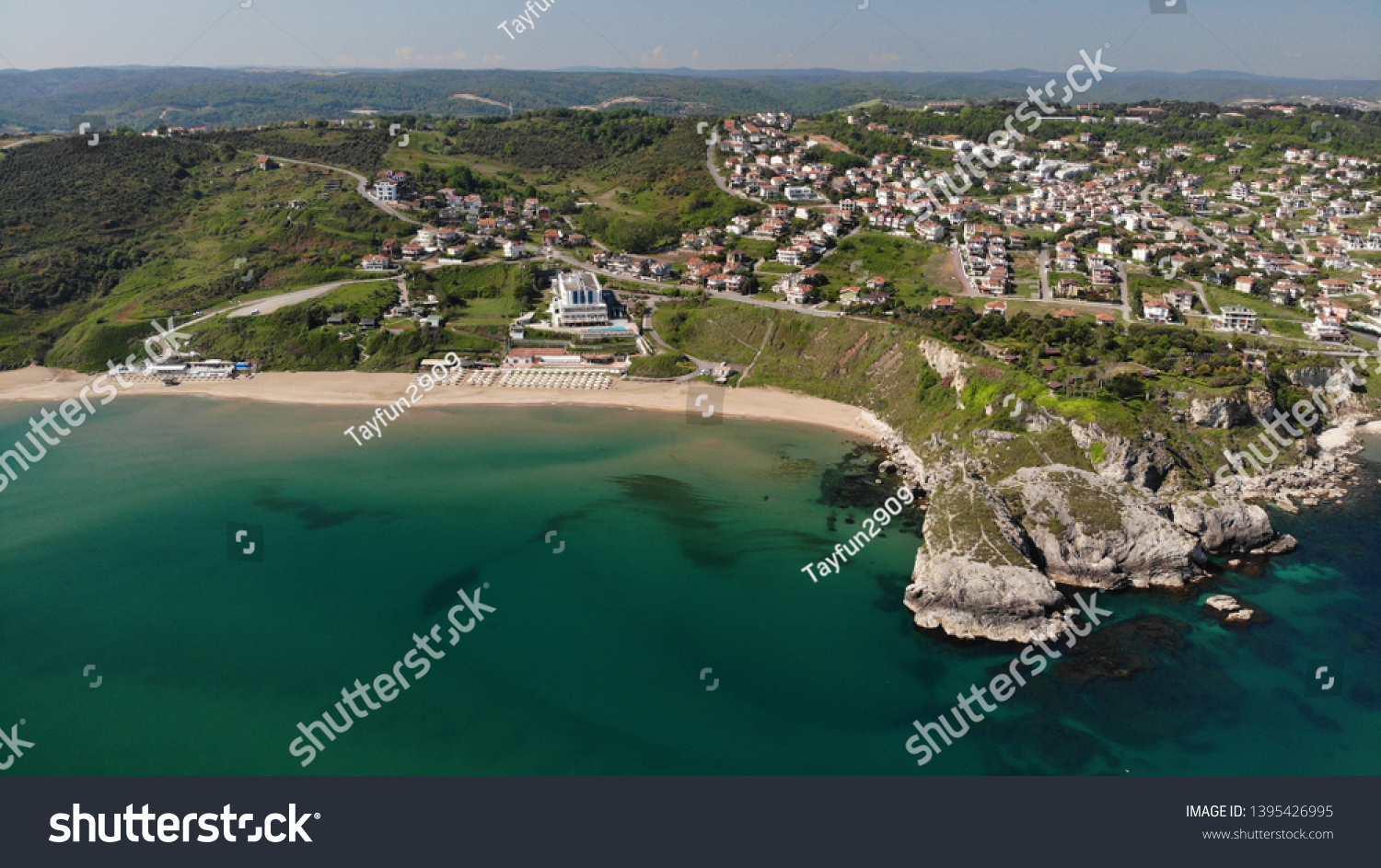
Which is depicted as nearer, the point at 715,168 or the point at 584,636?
the point at 584,636

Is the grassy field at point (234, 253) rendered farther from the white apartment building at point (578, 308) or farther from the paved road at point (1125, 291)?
the paved road at point (1125, 291)

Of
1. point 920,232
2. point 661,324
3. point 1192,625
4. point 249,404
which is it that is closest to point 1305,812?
point 1192,625

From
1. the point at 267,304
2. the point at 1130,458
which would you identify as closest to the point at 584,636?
the point at 1130,458

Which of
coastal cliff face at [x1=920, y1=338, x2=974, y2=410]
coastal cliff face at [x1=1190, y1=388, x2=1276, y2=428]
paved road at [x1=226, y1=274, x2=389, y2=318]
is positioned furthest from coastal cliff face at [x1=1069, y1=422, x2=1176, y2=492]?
paved road at [x1=226, y1=274, x2=389, y2=318]

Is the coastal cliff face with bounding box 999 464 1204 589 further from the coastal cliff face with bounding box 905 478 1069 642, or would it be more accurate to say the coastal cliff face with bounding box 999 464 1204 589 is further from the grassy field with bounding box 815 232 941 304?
the grassy field with bounding box 815 232 941 304

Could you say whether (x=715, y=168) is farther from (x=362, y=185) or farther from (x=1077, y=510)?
(x=1077, y=510)

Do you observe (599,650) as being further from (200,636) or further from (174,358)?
(174,358)
